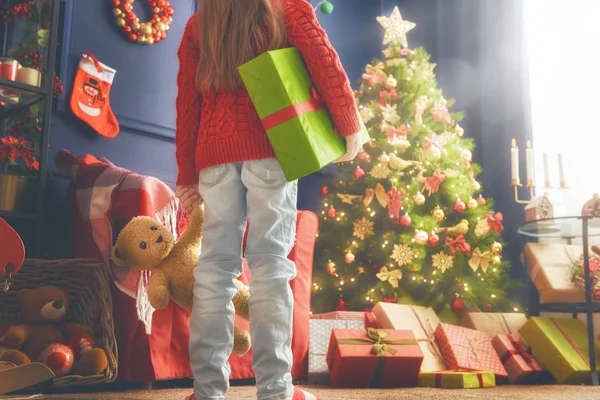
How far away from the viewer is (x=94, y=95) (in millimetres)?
3092

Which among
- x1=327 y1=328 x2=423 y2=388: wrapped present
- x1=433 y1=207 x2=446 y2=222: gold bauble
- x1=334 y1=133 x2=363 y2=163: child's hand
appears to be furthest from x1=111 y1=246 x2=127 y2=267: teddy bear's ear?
x1=433 y1=207 x2=446 y2=222: gold bauble

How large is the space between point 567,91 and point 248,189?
9.99ft

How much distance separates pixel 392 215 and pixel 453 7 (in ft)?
6.40

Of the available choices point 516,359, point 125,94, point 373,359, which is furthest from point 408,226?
point 125,94

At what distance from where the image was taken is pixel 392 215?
3.33 meters

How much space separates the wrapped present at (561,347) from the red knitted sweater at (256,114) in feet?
6.02

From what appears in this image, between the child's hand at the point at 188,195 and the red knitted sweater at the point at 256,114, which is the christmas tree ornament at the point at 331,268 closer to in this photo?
the child's hand at the point at 188,195

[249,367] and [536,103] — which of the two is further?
[536,103]

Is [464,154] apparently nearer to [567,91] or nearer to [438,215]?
[438,215]

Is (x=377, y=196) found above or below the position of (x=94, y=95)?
below

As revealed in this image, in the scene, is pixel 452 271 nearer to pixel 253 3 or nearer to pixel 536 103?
pixel 536 103

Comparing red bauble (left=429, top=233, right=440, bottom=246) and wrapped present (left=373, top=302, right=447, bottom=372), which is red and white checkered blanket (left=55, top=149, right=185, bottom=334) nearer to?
wrapped present (left=373, top=302, right=447, bottom=372)

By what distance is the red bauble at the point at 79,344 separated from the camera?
1.94 m

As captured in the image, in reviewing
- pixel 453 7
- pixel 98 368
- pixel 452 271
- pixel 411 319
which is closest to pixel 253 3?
pixel 98 368
